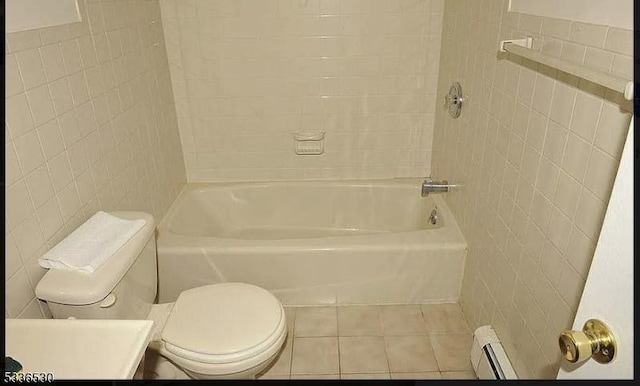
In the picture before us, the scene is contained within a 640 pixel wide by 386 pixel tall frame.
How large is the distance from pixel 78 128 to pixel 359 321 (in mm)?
1357

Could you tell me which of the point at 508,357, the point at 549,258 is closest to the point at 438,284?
the point at 508,357

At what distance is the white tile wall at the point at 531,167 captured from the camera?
1.03m

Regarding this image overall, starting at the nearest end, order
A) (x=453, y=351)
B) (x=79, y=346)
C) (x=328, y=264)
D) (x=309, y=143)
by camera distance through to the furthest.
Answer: (x=79, y=346)
(x=453, y=351)
(x=328, y=264)
(x=309, y=143)

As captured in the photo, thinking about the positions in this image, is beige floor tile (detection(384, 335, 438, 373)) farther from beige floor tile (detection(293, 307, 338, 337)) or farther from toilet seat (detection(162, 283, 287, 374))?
toilet seat (detection(162, 283, 287, 374))

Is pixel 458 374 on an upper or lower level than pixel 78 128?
lower

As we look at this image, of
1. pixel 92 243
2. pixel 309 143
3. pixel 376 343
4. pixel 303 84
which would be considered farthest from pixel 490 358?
pixel 303 84

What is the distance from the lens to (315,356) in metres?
1.80

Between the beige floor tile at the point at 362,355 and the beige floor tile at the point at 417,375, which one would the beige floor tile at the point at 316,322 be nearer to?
the beige floor tile at the point at 362,355

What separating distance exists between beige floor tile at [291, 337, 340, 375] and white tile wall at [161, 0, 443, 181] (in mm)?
1044

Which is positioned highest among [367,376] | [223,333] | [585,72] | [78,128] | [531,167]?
[585,72]

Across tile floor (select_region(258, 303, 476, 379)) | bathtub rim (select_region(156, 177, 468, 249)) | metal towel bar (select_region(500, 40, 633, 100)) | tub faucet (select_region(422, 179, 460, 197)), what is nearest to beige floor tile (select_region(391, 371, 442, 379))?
tile floor (select_region(258, 303, 476, 379))

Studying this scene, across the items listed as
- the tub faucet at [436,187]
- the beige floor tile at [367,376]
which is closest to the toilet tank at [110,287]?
the beige floor tile at [367,376]

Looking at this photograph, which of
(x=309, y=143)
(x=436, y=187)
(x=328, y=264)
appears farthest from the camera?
(x=309, y=143)

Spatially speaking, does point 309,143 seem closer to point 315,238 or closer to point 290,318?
point 315,238
